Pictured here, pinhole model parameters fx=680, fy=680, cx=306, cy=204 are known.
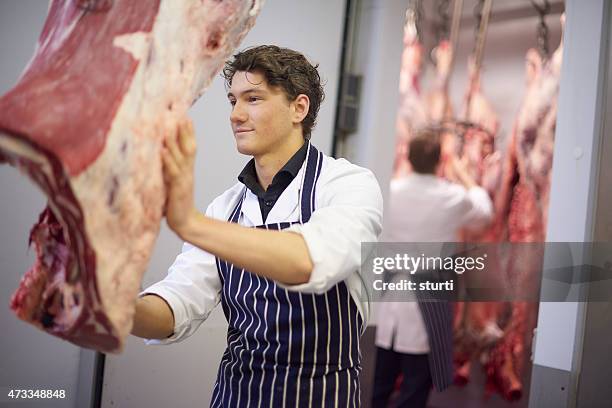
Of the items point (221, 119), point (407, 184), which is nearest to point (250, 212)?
point (221, 119)

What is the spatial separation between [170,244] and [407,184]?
1814mm

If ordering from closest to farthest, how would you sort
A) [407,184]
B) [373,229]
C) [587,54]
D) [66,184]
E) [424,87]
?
[66,184]
[373,229]
[587,54]
[407,184]
[424,87]

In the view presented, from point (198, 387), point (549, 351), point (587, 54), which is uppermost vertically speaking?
point (587, 54)

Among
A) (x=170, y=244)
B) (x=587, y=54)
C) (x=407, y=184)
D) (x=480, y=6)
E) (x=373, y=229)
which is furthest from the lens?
(x=480, y=6)

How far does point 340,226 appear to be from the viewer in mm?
1114

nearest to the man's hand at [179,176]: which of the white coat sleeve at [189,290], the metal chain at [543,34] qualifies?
the white coat sleeve at [189,290]

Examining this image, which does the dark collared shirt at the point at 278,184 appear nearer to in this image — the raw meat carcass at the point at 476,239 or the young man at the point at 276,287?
the young man at the point at 276,287

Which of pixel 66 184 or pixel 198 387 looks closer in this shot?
pixel 66 184

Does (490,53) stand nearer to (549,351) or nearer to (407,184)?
(407,184)

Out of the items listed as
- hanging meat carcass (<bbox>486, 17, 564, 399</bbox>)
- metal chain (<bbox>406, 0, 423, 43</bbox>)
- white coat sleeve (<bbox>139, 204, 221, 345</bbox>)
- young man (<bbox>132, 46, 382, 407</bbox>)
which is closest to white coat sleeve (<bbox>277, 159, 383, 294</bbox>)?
young man (<bbox>132, 46, 382, 407</bbox>)

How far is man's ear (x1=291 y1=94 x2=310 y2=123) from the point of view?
56.8 inches

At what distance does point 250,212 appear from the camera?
1.46 meters

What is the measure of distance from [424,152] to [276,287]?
212 cm

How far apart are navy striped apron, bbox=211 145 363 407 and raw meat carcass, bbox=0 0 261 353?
0.40 meters
